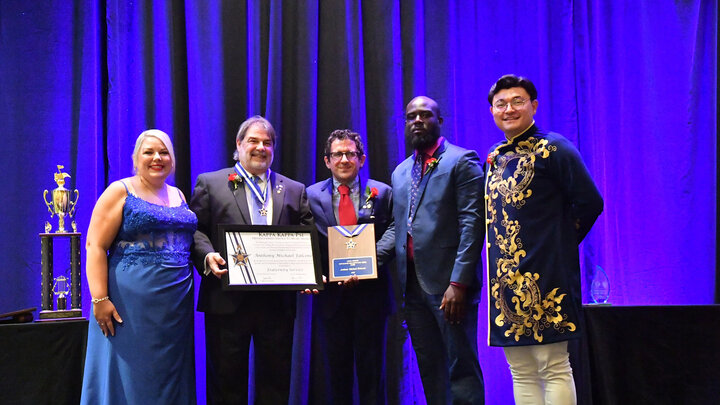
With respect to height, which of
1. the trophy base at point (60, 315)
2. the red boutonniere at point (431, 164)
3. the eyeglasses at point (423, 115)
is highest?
the eyeglasses at point (423, 115)

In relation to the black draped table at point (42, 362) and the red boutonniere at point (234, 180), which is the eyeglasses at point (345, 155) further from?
the black draped table at point (42, 362)

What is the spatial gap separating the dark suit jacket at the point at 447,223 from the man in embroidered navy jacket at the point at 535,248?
14 cm

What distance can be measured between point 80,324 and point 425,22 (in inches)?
115

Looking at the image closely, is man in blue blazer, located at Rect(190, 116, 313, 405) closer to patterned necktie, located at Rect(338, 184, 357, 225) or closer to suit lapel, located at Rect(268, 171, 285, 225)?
suit lapel, located at Rect(268, 171, 285, 225)

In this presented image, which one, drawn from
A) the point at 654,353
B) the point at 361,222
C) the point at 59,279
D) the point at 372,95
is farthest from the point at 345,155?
the point at 654,353

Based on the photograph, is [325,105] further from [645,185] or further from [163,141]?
[645,185]

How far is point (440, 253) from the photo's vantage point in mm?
2762

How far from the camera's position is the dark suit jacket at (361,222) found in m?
3.07

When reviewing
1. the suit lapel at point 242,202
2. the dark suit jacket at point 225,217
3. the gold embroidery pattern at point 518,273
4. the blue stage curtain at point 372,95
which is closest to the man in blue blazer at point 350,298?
the dark suit jacket at point 225,217

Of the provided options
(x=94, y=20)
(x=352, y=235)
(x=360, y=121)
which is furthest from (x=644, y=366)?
(x=94, y=20)

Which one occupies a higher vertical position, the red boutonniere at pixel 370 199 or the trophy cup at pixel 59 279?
the red boutonniere at pixel 370 199

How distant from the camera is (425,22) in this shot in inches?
159

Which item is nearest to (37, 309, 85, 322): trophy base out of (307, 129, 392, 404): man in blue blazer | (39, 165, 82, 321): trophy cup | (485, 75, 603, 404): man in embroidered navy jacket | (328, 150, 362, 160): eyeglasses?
(39, 165, 82, 321): trophy cup

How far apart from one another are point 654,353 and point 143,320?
278 centimetres
